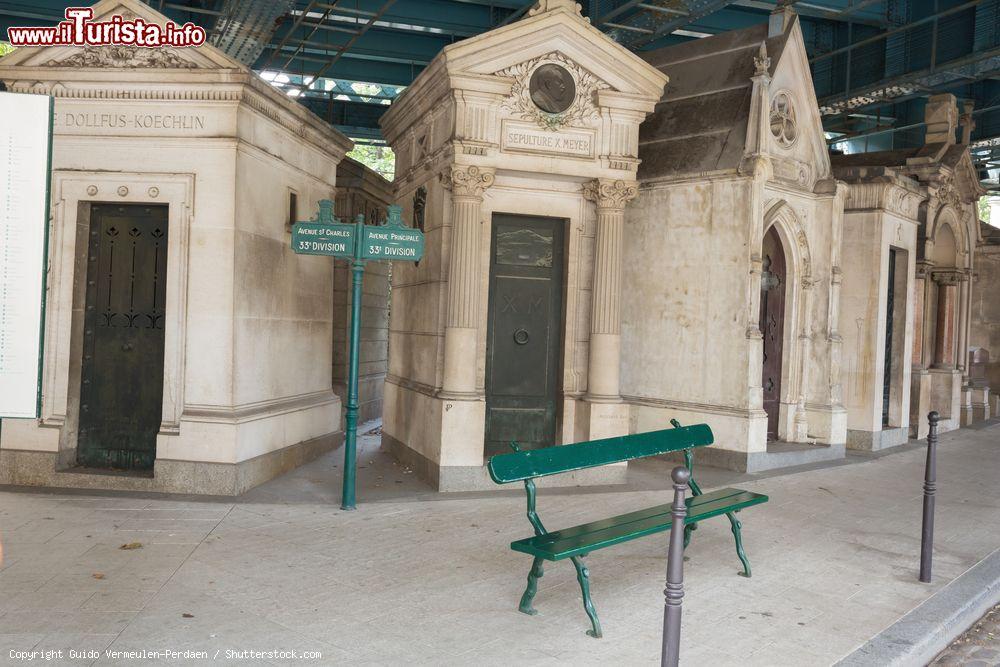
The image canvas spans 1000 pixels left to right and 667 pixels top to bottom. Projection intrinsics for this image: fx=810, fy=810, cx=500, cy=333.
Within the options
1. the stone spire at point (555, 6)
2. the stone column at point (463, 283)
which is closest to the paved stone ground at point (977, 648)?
the stone column at point (463, 283)

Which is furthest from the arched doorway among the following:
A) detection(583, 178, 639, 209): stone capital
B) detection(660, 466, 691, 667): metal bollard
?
detection(660, 466, 691, 667): metal bollard

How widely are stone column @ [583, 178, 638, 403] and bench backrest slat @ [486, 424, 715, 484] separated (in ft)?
7.95

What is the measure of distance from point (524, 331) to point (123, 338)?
4.15m

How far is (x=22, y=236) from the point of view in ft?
11.1

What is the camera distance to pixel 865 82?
15312 mm

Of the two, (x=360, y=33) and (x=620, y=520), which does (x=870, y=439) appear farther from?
(x=360, y=33)

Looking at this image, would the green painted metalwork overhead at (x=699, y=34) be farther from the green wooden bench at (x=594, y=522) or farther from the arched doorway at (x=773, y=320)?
the green wooden bench at (x=594, y=522)

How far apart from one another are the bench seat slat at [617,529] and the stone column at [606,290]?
280cm

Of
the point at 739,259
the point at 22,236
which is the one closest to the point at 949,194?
the point at 739,259

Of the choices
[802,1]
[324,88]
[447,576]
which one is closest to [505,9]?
[802,1]

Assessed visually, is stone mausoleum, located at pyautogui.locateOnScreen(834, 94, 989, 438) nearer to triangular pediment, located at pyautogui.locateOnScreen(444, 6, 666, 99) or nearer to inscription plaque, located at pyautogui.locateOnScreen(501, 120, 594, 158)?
triangular pediment, located at pyautogui.locateOnScreen(444, 6, 666, 99)

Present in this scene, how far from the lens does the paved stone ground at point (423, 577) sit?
446cm

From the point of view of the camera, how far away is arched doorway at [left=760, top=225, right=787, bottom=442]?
11320mm

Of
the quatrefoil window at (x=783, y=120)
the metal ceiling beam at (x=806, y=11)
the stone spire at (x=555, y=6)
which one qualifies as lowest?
the quatrefoil window at (x=783, y=120)
